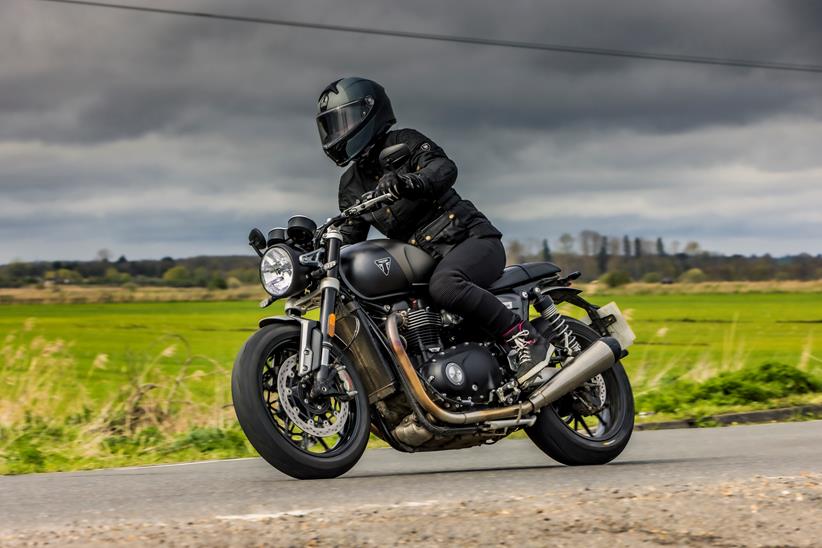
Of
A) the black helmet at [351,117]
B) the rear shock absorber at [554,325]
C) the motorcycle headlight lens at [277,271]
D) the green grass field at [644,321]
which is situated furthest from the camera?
the green grass field at [644,321]

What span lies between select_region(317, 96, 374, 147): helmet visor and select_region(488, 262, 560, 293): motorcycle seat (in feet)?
4.40

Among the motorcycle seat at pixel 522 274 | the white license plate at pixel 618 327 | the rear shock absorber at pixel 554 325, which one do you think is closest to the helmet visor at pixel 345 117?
the motorcycle seat at pixel 522 274

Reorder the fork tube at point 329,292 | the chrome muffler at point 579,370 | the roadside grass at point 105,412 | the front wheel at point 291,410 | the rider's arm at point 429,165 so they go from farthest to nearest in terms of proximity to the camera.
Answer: the roadside grass at point 105,412 → the chrome muffler at point 579,370 → the rider's arm at point 429,165 → the fork tube at point 329,292 → the front wheel at point 291,410

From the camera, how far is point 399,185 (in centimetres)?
627

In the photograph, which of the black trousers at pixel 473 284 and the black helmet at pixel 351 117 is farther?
the black helmet at pixel 351 117

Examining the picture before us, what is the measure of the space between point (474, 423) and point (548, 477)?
0.60 meters

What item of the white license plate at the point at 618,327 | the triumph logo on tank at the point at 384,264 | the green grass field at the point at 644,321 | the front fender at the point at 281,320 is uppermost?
the triumph logo on tank at the point at 384,264

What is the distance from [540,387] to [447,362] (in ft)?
2.28

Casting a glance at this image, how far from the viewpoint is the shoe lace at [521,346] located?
22.6ft

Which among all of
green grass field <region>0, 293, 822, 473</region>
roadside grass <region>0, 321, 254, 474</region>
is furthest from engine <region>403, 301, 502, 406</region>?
green grass field <region>0, 293, 822, 473</region>

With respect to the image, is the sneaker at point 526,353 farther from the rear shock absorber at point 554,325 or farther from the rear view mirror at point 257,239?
the rear view mirror at point 257,239

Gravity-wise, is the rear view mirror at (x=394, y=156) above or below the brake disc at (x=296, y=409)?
above

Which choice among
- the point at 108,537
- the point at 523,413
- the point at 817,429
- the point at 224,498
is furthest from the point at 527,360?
the point at 817,429

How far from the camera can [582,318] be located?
7793 mm
